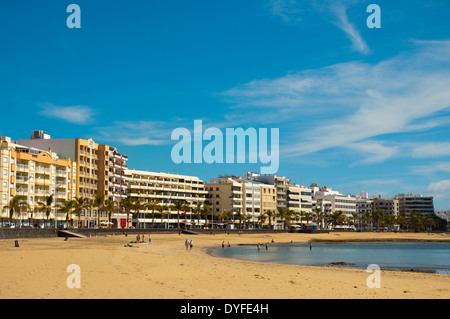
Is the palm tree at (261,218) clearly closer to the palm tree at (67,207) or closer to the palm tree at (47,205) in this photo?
the palm tree at (67,207)

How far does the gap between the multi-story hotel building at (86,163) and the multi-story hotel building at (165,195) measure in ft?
52.3

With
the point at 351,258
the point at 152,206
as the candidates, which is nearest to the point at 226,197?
the point at 152,206

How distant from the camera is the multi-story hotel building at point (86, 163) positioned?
398ft

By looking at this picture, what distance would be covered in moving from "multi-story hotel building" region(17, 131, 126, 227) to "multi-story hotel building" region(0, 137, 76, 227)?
13.2 feet

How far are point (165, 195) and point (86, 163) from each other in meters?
41.4

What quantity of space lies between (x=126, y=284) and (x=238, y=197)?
155835mm

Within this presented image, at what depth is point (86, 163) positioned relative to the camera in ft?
411

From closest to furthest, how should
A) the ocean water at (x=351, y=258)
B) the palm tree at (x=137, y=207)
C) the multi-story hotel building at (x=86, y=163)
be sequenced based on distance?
the ocean water at (x=351, y=258), the multi-story hotel building at (x=86, y=163), the palm tree at (x=137, y=207)

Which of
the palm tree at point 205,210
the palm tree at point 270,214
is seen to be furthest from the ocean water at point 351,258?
the palm tree at point 270,214

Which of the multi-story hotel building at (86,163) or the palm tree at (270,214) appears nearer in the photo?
the multi-story hotel building at (86,163)

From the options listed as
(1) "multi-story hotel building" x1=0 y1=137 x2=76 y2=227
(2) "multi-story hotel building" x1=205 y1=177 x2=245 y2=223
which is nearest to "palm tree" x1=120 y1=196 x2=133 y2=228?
(1) "multi-story hotel building" x1=0 y1=137 x2=76 y2=227

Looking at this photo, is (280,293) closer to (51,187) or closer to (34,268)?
(34,268)

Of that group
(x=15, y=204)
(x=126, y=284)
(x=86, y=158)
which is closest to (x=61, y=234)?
(x=15, y=204)

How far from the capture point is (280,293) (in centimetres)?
2273
